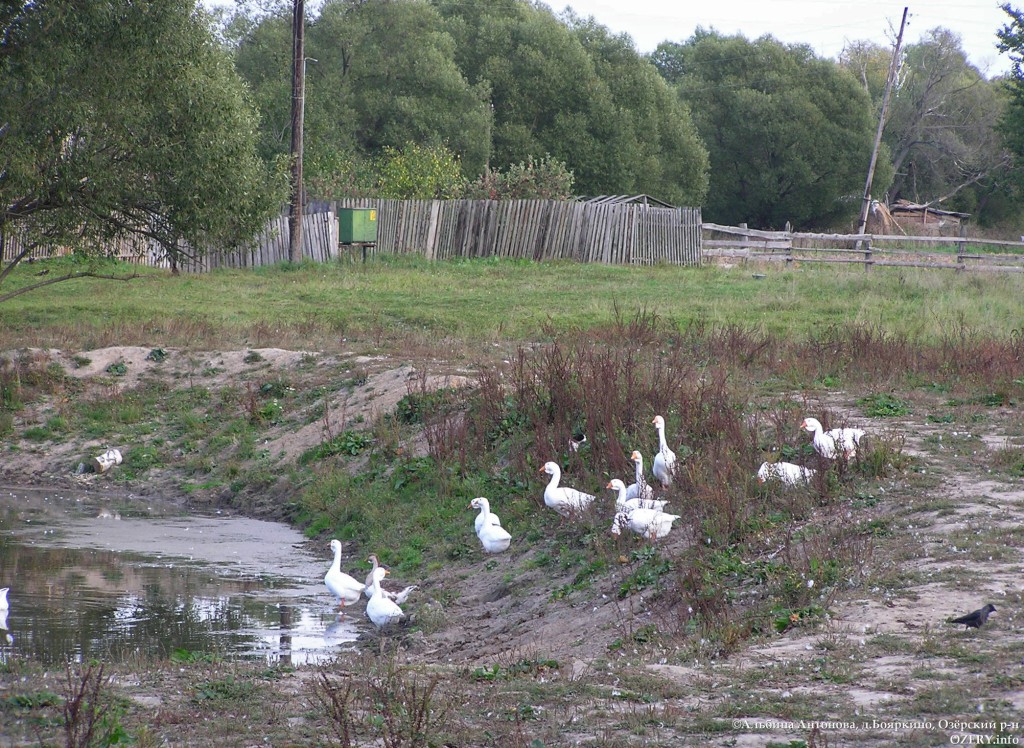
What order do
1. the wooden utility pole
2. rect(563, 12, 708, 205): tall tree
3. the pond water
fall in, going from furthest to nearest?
rect(563, 12, 708, 205): tall tree
the wooden utility pole
the pond water

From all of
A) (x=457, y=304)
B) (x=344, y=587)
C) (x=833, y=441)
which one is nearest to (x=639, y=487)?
(x=833, y=441)

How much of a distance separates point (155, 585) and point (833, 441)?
6212mm

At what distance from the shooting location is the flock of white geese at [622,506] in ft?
29.1

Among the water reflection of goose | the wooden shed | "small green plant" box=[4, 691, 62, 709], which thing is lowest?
the water reflection of goose

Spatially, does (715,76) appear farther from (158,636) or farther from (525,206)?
(158,636)

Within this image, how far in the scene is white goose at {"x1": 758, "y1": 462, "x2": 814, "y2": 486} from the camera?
927 centimetres

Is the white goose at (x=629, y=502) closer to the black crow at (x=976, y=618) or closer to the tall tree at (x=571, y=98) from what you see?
the black crow at (x=976, y=618)

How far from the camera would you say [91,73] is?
15.4m

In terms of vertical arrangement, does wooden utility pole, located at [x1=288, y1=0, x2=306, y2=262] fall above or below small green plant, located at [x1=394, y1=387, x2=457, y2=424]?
above

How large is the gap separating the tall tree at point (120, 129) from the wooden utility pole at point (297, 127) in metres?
8.23

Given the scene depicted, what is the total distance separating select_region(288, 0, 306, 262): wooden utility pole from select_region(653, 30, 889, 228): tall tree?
32.0 meters

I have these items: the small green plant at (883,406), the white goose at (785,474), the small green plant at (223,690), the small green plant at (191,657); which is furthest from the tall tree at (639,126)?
the small green plant at (223,690)

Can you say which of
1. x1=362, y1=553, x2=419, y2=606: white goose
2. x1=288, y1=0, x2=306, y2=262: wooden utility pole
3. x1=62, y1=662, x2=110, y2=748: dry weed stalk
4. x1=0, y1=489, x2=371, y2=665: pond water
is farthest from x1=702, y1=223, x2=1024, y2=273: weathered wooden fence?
x1=62, y1=662, x2=110, y2=748: dry weed stalk

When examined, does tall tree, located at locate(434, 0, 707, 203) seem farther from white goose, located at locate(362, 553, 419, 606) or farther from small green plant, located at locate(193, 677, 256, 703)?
small green plant, located at locate(193, 677, 256, 703)
